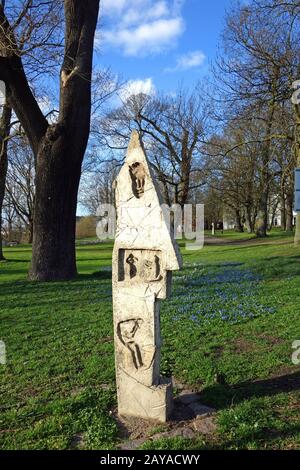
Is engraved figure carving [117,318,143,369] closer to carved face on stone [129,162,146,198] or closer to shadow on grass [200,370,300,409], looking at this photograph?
shadow on grass [200,370,300,409]

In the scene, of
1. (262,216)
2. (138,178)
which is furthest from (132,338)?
(262,216)

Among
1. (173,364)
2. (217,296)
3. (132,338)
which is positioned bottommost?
(173,364)

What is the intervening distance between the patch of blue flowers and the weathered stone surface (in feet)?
13.1

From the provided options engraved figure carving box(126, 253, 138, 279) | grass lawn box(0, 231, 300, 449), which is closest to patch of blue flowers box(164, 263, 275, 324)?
grass lawn box(0, 231, 300, 449)

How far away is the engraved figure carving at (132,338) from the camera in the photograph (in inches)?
187

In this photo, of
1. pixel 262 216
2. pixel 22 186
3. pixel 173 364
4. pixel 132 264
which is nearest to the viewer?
pixel 132 264

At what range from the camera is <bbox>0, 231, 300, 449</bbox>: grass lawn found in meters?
4.34

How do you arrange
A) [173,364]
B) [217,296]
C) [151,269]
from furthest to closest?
[217,296] → [173,364] → [151,269]

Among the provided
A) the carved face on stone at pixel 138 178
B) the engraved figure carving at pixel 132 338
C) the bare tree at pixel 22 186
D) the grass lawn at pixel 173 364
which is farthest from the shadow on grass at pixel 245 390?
the bare tree at pixel 22 186

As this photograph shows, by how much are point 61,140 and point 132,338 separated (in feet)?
33.6

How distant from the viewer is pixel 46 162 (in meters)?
13.8

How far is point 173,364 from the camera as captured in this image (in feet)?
20.9

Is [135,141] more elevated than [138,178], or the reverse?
[135,141]

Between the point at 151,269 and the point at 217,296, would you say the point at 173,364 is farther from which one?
the point at 217,296
